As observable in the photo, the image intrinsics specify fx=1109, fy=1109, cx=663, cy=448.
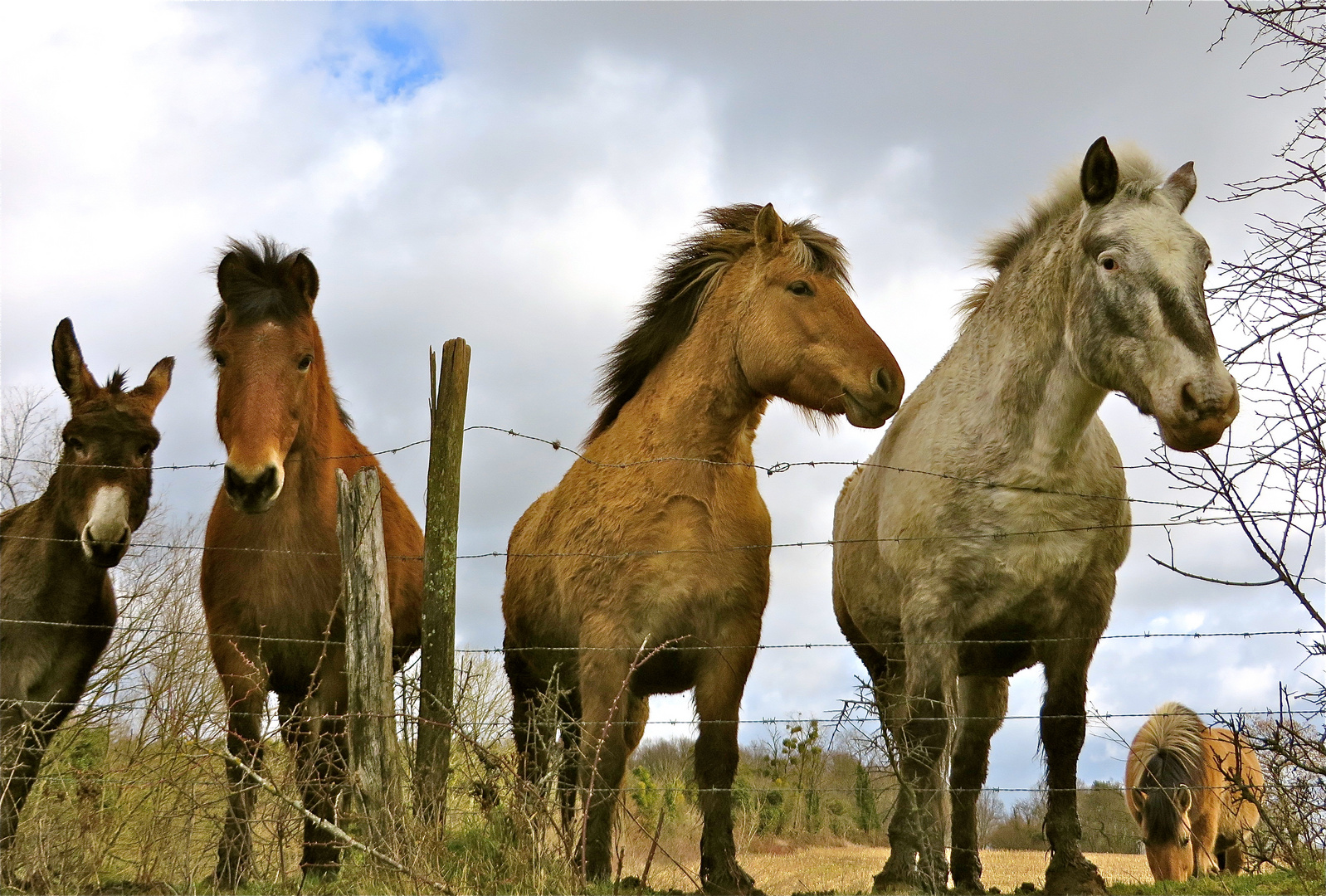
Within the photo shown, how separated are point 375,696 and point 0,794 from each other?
5.85ft

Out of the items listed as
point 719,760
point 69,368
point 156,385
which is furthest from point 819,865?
point 69,368

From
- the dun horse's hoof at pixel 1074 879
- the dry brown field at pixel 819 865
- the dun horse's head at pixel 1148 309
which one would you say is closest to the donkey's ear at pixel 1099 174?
the dun horse's head at pixel 1148 309

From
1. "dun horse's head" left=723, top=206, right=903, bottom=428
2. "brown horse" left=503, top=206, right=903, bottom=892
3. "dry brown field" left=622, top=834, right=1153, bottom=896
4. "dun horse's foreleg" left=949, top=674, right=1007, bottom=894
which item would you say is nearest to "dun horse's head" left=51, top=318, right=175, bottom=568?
"brown horse" left=503, top=206, right=903, bottom=892

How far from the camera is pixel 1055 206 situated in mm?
5730

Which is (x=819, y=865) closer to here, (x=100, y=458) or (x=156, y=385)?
(x=156, y=385)

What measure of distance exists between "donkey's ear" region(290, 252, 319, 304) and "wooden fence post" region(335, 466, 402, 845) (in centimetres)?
117

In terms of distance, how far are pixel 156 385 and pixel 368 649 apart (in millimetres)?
2704

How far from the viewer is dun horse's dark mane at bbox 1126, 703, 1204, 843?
866 cm

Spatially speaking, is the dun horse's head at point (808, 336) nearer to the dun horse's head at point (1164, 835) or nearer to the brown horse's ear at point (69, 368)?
the brown horse's ear at point (69, 368)

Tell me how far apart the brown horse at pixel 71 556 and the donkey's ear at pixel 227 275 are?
95cm

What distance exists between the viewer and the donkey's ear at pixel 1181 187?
17.4 ft

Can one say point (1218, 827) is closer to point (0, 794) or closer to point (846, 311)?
point (846, 311)

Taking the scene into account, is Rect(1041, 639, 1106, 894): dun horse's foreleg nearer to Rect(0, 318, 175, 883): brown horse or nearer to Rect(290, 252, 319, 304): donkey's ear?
Rect(290, 252, 319, 304): donkey's ear

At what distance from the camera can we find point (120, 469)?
5785 millimetres
